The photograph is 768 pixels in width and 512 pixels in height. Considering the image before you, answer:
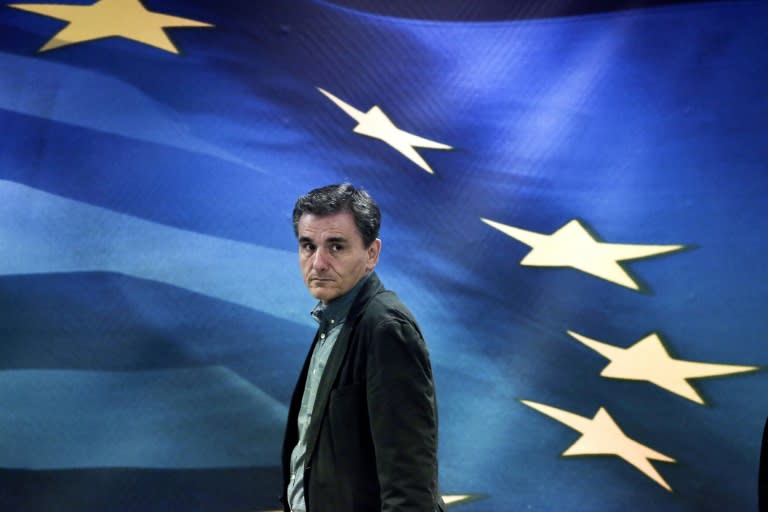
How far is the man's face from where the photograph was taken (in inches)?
64.5

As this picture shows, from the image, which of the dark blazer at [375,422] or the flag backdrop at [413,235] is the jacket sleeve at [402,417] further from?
the flag backdrop at [413,235]

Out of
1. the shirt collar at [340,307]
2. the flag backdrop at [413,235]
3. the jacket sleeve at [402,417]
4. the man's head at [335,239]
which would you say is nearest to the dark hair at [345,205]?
the man's head at [335,239]

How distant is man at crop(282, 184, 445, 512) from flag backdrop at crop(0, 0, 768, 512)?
1.42m

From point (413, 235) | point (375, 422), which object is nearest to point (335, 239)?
point (375, 422)

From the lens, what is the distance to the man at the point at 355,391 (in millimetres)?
1378

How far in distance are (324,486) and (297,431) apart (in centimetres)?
23

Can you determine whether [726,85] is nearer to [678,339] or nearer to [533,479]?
[678,339]

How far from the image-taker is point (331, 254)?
64.8 inches

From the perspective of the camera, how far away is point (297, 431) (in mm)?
1657

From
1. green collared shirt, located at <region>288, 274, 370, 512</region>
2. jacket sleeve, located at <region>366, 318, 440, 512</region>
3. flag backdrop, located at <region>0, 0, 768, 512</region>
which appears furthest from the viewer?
flag backdrop, located at <region>0, 0, 768, 512</region>

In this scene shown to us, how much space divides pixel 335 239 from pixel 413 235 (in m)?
1.46

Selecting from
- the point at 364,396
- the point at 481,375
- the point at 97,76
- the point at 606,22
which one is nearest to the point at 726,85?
the point at 606,22

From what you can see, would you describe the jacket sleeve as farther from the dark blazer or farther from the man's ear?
the man's ear

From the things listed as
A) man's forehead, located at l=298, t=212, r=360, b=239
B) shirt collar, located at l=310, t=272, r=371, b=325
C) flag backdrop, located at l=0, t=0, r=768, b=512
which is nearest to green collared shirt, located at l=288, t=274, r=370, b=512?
shirt collar, located at l=310, t=272, r=371, b=325
